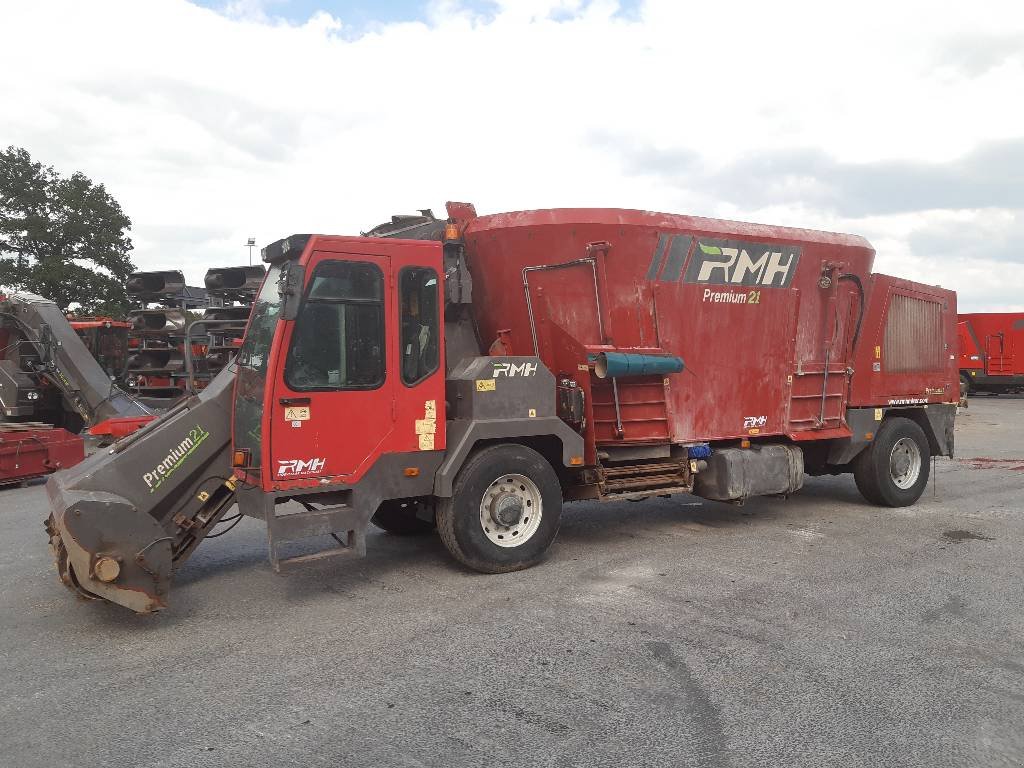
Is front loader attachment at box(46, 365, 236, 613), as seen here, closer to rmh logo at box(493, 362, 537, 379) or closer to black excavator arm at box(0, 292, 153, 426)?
rmh logo at box(493, 362, 537, 379)

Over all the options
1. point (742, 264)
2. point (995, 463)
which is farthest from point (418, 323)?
point (995, 463)

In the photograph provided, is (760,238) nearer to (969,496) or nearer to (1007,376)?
(969,496)

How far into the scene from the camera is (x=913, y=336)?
9.16 meters

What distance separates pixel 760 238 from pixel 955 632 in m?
4.08

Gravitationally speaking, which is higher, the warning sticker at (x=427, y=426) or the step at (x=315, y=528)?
the warning sticker at (x=427, y=426)

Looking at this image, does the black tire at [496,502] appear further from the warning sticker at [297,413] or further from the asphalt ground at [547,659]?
the warning sticker at [297,413]

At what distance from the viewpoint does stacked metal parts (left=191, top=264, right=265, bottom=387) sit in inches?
617

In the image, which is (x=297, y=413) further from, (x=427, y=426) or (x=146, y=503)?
(x=146, y=503)

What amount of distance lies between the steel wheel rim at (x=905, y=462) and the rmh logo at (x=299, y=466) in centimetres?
684

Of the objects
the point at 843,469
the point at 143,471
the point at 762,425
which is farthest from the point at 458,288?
the point at 843,469

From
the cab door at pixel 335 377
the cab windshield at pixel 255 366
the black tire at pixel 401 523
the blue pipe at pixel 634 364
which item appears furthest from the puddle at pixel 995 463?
the cab windshield at pixel 255 366

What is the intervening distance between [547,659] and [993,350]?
29756 millimetres

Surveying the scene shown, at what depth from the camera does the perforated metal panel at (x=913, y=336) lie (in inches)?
349

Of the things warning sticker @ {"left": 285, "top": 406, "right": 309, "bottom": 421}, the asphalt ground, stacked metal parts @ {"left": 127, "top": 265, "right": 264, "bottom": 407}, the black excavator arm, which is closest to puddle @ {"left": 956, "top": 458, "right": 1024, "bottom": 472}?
the asphalt ground
